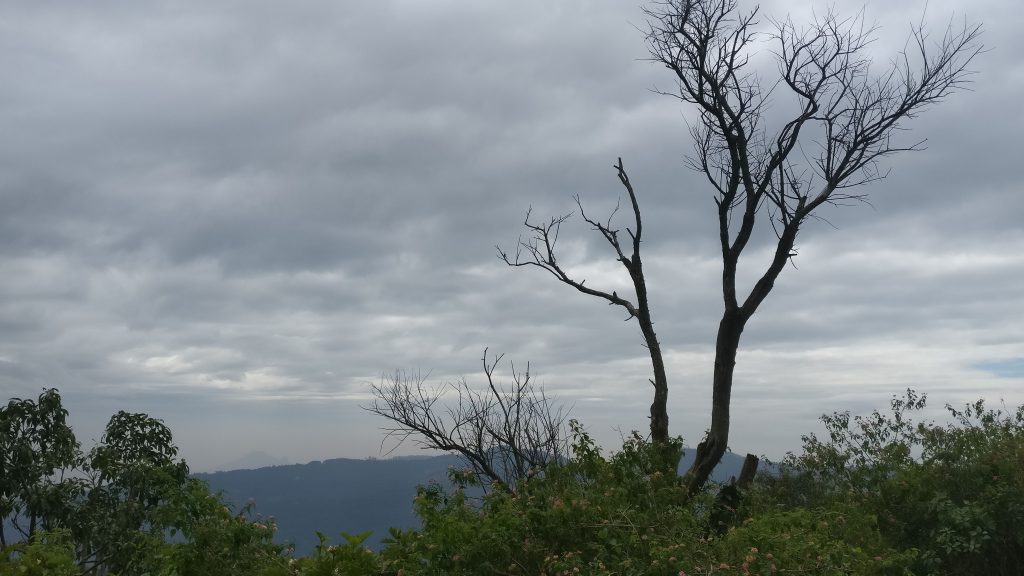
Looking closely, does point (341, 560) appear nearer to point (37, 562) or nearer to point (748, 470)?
point (37, 562)

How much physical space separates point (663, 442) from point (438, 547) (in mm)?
4396

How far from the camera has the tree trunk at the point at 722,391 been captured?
376 inches

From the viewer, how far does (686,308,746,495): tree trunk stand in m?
9.54

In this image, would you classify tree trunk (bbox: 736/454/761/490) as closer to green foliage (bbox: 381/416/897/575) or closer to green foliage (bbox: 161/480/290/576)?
green foliage (bbox: 381/416/897/575)

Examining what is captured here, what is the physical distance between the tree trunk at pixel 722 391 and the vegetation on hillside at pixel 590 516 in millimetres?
502

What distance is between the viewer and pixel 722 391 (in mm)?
9742

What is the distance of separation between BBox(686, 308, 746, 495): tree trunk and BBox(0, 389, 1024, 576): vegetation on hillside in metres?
0.50

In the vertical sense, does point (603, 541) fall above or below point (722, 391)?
below

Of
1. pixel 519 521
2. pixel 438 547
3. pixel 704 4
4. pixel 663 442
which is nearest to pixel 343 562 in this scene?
pixel 438 547

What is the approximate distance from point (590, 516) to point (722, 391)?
426cm

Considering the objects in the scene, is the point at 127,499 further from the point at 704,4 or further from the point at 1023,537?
the point at 1023,537

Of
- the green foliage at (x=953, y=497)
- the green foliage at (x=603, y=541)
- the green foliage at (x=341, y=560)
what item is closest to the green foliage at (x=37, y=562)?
the green foliage at (x=341, y=560)

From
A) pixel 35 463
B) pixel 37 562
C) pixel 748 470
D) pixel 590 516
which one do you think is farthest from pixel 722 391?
pixel 35 463

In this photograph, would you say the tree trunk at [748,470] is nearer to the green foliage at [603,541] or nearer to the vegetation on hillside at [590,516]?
the vegetation on hillside at [590,516]
